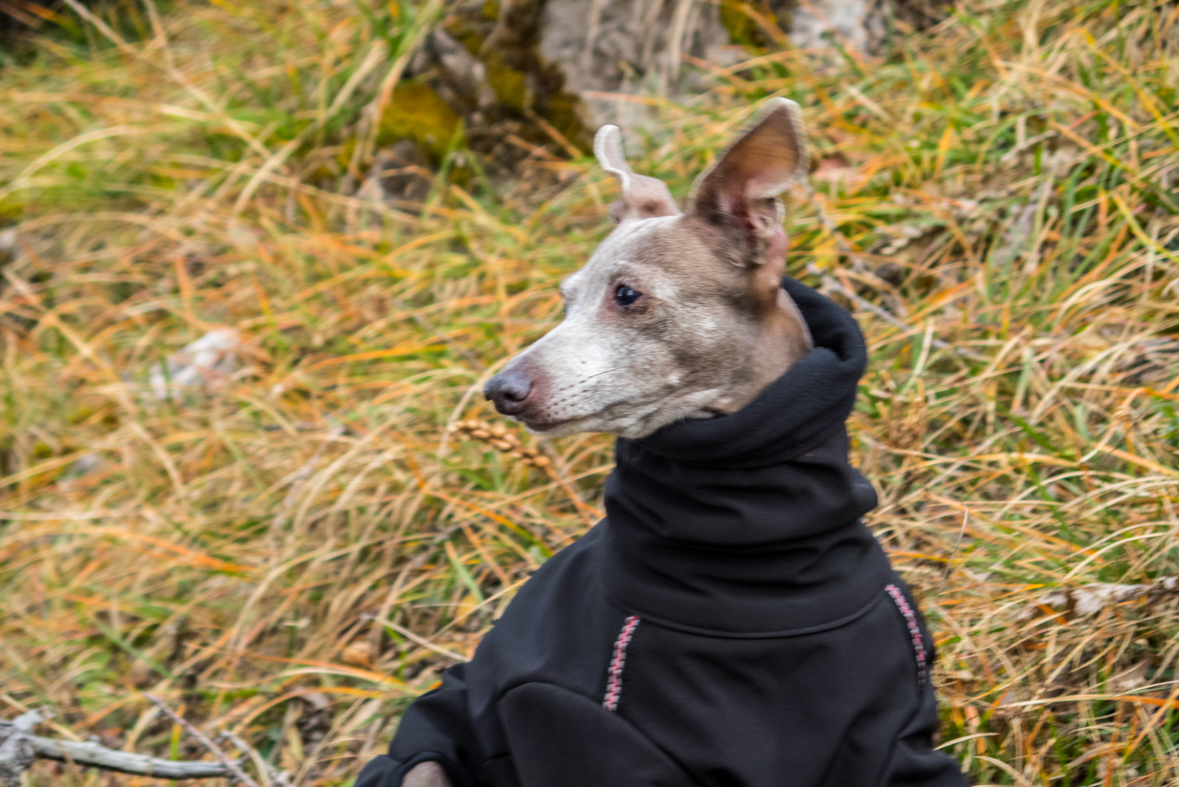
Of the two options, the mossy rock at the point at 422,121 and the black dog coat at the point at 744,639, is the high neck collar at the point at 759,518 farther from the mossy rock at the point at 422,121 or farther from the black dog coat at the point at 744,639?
the mossy rock at the point at 422,121

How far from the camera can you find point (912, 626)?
5.43ft

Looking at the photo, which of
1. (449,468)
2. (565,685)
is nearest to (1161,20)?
(449,468)

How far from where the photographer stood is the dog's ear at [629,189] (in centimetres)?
200

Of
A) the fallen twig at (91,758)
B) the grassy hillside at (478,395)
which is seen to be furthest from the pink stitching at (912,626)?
the fallen twig at (91,758)

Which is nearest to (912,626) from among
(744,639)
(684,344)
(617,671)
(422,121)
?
(744,639)

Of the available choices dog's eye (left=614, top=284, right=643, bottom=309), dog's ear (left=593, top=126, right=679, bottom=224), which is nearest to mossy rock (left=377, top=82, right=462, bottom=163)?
dog's ear (left=593, top=126, right=679, bottom=224)

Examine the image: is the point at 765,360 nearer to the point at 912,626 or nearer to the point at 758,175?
the point at 758,175

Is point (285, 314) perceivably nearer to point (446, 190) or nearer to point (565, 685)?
point (446, 190)

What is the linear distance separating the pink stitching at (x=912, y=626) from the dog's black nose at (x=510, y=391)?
29.5 inches

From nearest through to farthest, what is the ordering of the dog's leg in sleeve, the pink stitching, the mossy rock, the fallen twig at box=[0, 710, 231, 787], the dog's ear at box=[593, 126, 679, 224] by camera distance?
the pink stitching < the dog's leg in sleeve < the dog's ear at box=[593, 126, 679, 224] < the fallen twig at box=[0, 710, 231, 787] < the mossy rock

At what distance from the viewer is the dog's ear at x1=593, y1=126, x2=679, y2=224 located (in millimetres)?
2002

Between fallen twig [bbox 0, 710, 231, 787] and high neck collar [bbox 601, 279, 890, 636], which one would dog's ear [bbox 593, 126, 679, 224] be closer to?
high neck collar [bbox 601, 279, 890, 636]

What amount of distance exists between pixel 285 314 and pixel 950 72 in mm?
3046

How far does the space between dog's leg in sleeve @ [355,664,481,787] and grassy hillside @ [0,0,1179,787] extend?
815 millimetres
